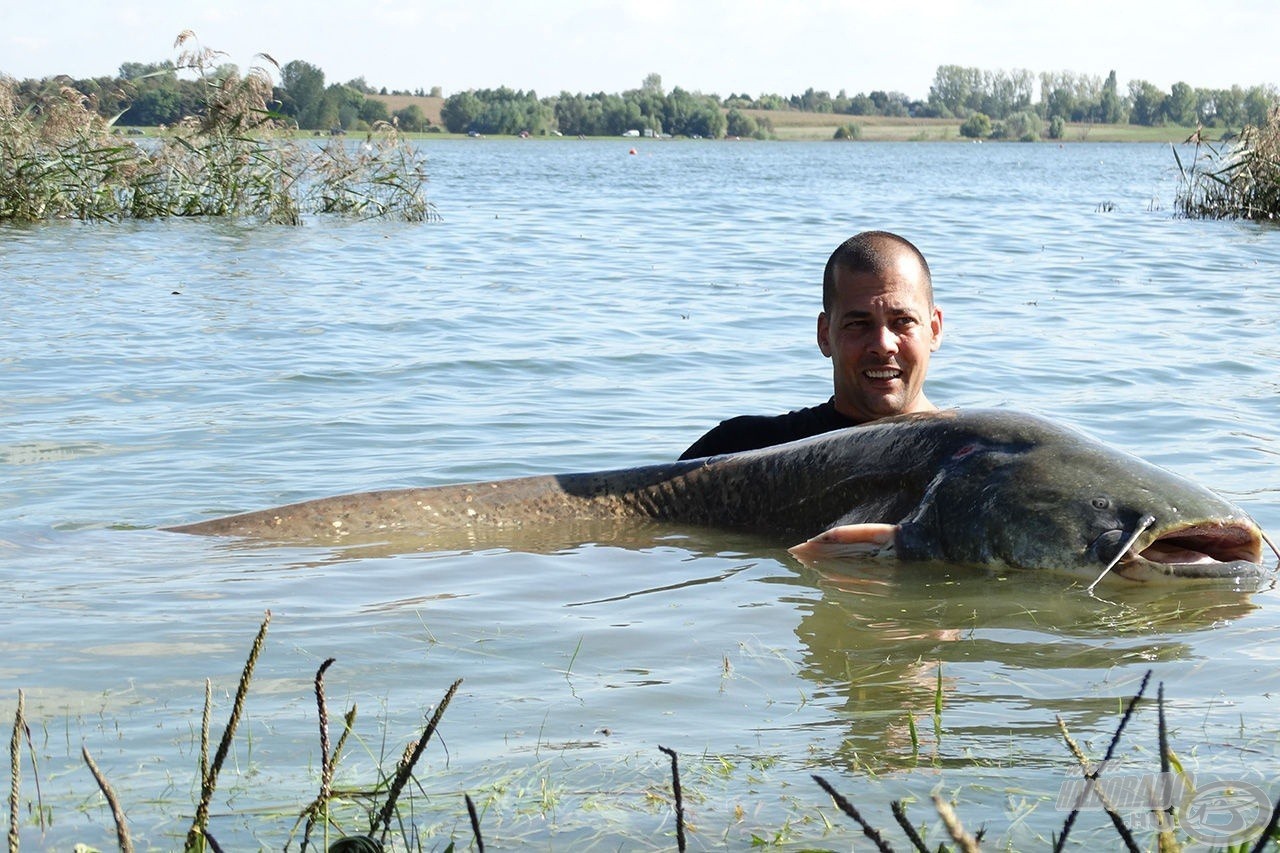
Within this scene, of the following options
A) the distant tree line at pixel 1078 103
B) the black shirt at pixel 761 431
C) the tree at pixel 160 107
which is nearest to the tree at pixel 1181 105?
the distant tree line at pixel 1078 103

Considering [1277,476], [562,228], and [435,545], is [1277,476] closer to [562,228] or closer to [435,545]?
[435,545]

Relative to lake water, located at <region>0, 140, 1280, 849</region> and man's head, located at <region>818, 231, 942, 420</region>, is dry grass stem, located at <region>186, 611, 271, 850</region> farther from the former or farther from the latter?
man's head, located at <region>818, 231, 942, 420</region>

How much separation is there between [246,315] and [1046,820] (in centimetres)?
1190

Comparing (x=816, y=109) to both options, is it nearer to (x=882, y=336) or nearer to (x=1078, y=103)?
(x=1078, y=103)

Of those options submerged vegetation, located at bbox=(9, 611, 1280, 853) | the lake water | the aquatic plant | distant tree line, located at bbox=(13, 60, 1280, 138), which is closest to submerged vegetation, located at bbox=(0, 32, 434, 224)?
the lake water

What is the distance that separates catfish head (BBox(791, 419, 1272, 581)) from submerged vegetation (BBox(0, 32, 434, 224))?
54.6 ft

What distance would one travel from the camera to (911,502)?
483 centimetres

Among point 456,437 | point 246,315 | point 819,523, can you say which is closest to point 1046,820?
point 819,523

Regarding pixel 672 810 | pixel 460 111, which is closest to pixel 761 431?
pixel 672 810

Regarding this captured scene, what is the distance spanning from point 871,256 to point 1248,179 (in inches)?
778

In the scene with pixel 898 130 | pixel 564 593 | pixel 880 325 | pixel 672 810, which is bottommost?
pixel 564 593

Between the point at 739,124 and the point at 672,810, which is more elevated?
the point at 739,124

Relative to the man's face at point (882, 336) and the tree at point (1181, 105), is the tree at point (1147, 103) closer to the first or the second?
the tree at point (1181, 105)

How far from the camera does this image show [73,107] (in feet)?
66.8
